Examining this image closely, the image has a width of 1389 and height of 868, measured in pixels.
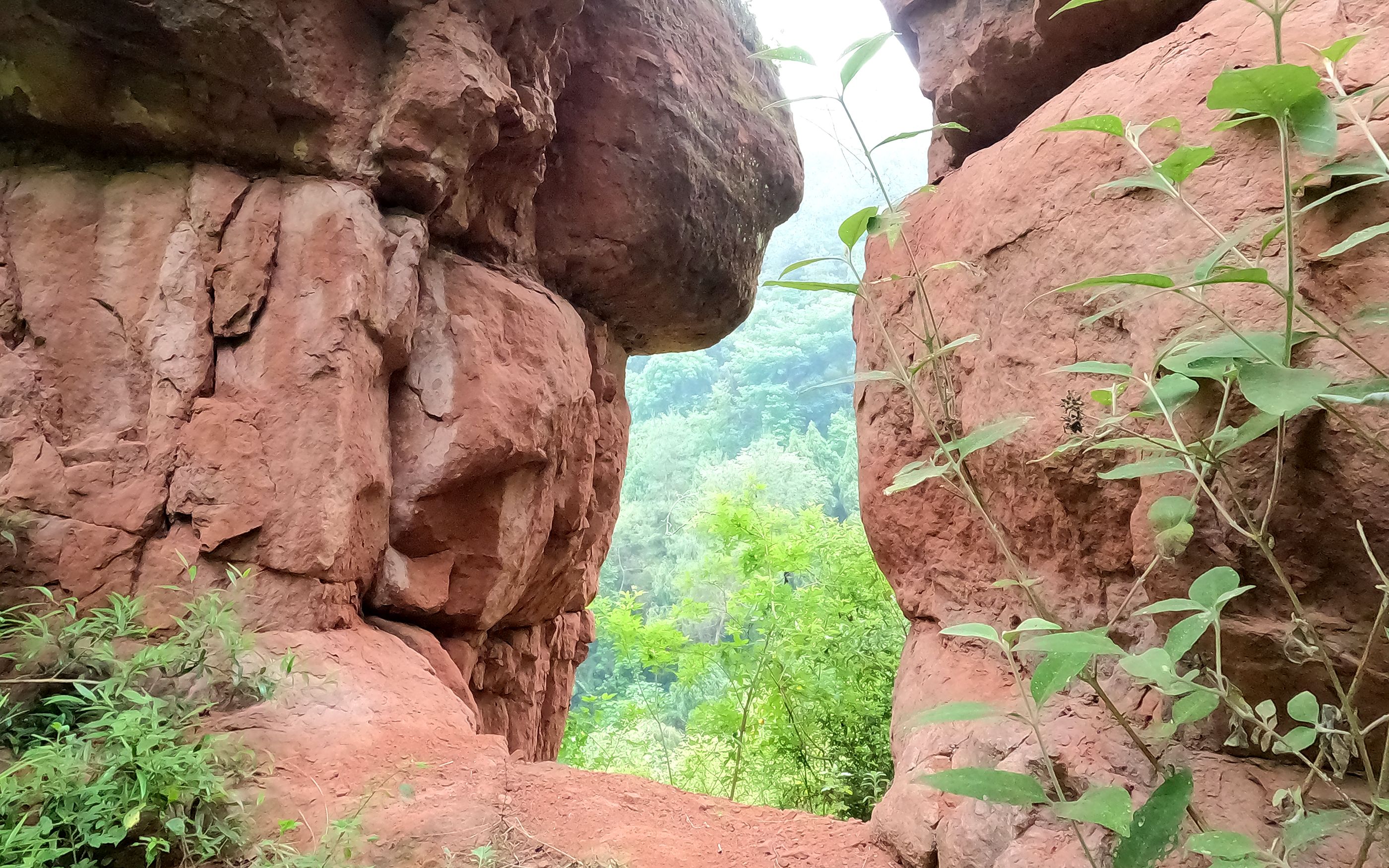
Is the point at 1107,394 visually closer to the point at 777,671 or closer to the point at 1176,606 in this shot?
the point at 1176,606

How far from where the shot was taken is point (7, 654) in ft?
6.98

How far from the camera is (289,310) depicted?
2.97 meters

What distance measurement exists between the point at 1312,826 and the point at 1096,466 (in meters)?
0.89

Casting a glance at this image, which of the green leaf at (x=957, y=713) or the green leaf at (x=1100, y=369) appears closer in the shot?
the green leaf at (x=957, y=713)

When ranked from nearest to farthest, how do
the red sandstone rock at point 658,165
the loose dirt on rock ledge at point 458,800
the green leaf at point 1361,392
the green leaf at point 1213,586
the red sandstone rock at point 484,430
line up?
the green leaf at point 1361,392 < the green leaf at point 1213,586 < the loose dirt on rock ledge at point 458,800 < the red sandstone rock at point 484,430 < the red sandstone rock at point 658,165

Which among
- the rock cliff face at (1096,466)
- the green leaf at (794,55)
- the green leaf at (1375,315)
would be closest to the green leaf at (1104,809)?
the rock cliff face at (1096,466)

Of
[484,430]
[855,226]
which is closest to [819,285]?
[855,226]

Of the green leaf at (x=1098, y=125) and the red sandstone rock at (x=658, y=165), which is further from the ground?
the red sandstone rock at (x=658, y=165)

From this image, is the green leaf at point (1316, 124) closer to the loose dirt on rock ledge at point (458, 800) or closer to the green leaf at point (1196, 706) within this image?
the green leaf at point (1196, 706)

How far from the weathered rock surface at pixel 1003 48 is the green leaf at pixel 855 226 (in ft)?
5.01

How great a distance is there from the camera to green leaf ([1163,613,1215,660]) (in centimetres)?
121

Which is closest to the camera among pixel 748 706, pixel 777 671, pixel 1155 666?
pixel 1155 666

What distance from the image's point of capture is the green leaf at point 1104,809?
108 cm

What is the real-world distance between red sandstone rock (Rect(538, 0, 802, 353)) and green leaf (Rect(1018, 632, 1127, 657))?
157 inches
